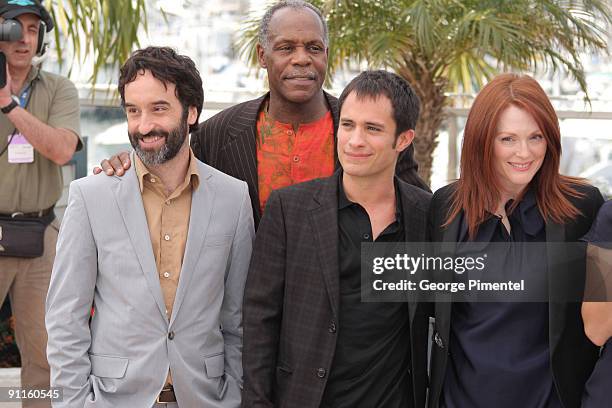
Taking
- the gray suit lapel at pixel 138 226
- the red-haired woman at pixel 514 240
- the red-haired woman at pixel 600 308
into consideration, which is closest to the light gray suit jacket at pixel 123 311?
the gray suit lapel at pixel 138 226

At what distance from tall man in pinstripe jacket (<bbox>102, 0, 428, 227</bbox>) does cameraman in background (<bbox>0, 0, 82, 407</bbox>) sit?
1.21m

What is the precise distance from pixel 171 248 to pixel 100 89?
4.94 m

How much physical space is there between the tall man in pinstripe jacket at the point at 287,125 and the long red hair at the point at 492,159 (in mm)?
591

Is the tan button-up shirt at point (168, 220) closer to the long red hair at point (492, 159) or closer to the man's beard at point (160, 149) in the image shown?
the man's beard at point (160, 149)

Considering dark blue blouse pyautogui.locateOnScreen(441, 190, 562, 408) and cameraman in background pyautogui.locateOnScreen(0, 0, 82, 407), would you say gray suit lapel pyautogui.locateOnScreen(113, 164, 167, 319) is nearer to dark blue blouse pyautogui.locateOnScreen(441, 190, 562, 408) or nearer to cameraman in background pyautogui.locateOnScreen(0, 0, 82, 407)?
dark blue blouse pyautogui.locateOnScreen(441, 190, 562, 408)

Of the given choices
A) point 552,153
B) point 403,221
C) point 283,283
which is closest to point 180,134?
point 283,283

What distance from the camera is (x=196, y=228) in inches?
107

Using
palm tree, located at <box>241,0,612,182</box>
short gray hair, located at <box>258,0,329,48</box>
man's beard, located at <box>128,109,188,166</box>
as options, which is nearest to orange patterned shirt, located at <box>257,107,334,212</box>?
short gray hair, located at <box>258,0,329,48</box>

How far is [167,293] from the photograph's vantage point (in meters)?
2.68

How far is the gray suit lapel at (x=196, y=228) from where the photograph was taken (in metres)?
2.65

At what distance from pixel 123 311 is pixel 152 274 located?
0.48 ft

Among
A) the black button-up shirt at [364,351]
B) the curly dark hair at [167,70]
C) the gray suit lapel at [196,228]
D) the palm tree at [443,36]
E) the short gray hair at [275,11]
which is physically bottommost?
the black button-up shirt at [364,351]

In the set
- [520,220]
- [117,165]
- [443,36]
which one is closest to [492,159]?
→ [520,220]

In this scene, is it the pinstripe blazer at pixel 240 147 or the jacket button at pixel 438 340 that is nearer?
the jacket button at pixel 438 340
